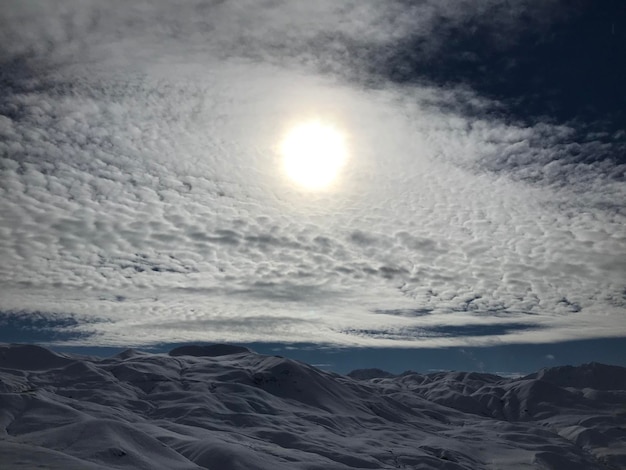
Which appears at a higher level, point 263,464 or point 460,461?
point 263,464

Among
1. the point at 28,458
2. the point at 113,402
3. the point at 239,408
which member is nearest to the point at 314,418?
the point at 239,408

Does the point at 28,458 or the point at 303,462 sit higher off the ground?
the point at 28,458

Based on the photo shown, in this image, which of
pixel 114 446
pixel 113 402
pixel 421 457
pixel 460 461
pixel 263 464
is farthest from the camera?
pixel 113 402

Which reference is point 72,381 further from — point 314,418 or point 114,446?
point 114,446

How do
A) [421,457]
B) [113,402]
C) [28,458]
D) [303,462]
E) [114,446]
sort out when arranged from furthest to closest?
[113,402] → [421,457] → [303,462] → [114,446] → [28,458]

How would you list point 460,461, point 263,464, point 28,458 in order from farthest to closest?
point 460,461
point 263,464
point 28,458

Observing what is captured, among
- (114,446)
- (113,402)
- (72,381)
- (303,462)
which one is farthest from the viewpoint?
(72,381)

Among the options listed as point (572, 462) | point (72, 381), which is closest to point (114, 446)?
point (72, 381)

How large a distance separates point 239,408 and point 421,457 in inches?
2805

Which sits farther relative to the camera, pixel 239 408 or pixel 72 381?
pixel 72 381

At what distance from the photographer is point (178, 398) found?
593 feet

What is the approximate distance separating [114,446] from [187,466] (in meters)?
9.57

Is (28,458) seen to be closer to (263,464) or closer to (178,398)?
(263,464)

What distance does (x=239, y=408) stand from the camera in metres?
179
